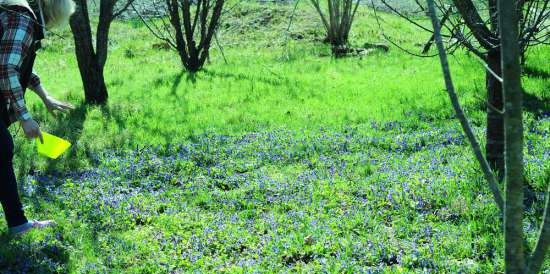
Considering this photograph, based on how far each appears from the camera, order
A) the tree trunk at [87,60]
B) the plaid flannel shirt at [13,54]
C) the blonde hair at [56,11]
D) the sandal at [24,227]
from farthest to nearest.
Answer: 1. the tree trunk at [87,60]
2. the sandal at [24,227]
3. the blonde hair at [56,11]
4. the plaid flannel shirt at [13,54]

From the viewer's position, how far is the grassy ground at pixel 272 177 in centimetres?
456

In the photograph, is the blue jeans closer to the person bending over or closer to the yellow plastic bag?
the person bending over

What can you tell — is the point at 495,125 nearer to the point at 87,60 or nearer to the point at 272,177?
the point at 272,177

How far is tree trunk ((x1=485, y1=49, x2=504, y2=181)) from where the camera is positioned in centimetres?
561

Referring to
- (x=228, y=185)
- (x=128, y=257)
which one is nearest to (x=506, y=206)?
(x=128, y=257)

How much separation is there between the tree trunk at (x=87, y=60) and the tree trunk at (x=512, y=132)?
362 inches

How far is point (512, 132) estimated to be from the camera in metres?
1.88

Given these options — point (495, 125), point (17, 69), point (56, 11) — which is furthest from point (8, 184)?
point (495, 125)

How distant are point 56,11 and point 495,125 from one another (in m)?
4.09

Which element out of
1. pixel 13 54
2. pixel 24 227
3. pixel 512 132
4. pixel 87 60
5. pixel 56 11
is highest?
pixel 56 11

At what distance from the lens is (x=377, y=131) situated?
8.08 meters

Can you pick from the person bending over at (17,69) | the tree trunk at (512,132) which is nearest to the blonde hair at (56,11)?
the person bending over at (17,69)

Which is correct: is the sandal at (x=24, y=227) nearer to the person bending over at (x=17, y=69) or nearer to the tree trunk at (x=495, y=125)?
the person bending over at (x=17, y=69)

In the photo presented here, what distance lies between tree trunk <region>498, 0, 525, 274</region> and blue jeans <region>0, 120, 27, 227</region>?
3.93 metres
